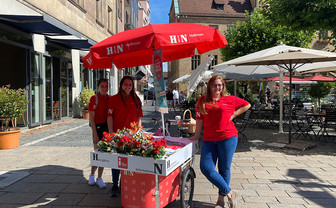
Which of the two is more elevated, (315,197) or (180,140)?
(180,140)

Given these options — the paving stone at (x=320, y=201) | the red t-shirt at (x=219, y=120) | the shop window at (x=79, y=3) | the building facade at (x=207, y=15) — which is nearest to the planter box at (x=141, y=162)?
the red t-shirt at (x=219, y=120)

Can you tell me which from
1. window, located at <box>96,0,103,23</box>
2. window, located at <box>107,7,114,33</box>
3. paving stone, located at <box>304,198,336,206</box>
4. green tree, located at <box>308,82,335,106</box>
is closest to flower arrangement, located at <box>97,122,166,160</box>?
paving stone, located at <box>304,198,336,206</box>

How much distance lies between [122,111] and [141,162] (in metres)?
1.12

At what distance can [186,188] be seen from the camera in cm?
305

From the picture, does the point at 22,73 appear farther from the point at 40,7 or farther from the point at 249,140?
the point at 249,140

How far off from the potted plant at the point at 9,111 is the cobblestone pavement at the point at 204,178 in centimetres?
27

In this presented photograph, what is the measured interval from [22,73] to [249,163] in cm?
780

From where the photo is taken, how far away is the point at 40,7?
9375 millimetres

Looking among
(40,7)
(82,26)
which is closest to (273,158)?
(40,7)

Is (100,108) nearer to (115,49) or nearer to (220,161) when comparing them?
(115,49)

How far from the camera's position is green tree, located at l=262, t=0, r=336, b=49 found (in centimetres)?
739

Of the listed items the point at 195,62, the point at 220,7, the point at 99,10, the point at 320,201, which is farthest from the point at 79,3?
the point at 220,7

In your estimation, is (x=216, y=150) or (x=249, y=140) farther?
(x=249, y=140)

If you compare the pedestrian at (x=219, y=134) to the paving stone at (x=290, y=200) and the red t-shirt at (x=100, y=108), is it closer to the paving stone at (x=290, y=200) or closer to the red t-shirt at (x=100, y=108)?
the paving stone at (x=290, y=200)
